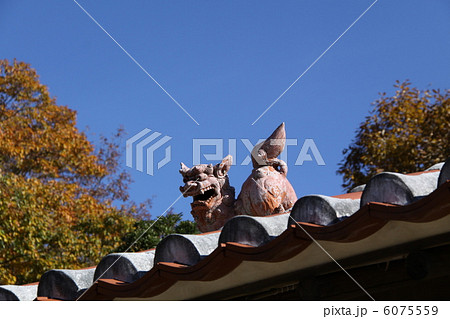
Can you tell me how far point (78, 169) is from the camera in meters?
16.1

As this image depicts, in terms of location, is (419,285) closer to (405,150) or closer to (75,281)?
(75,281)

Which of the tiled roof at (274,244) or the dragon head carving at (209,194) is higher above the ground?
the dragon head carving at (209,194)

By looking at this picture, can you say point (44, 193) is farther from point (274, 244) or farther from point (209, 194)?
point (274, 244)

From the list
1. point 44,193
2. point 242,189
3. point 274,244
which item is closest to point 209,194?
point 242,189

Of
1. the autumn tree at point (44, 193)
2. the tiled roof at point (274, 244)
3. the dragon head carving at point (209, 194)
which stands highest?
the autumn tree at point (44, 193)

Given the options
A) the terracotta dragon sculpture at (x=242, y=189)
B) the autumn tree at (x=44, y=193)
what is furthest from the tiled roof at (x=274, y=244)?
the autumn tree at (x=44, y=193)

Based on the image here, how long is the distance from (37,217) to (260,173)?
22.8ft

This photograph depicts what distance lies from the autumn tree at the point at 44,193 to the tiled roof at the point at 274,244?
828cm

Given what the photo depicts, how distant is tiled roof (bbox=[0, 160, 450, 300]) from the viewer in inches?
116

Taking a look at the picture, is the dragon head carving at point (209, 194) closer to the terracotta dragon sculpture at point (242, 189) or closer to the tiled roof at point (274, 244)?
the terracotta dragon sculpture at point (242, 189)

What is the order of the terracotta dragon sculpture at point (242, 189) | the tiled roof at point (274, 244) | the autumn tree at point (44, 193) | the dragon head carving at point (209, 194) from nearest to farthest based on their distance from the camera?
the tiled roof at point (274, 244), the terracotta dragon sculpture at point (242, 189), the dragon head carving at point (209, 194), the autumn tree at point (44, 193)

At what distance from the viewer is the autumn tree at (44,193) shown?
12297 mm

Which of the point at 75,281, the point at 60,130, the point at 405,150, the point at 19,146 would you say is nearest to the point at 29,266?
the point at 19,146

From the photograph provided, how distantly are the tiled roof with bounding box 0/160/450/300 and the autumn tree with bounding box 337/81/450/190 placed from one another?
1040 centimetres
